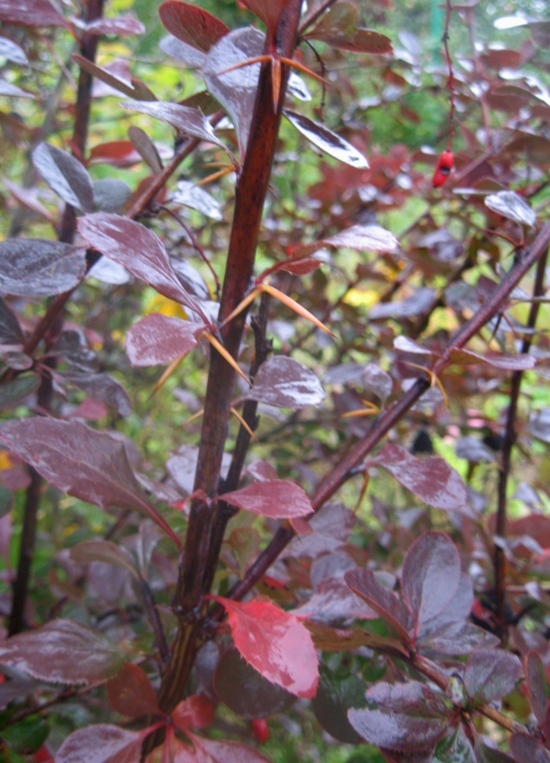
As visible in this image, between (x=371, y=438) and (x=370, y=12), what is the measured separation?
1265mm

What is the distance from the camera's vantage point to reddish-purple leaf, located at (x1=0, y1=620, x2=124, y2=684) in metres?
0.32

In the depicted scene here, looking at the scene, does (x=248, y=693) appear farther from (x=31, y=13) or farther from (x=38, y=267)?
(x=31, y=13)

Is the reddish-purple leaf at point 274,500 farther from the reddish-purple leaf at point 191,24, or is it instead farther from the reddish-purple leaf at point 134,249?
the reddish-purple leaf at point 191,24

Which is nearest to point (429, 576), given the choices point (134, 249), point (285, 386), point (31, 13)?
point (285, 386)

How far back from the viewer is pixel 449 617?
369mm

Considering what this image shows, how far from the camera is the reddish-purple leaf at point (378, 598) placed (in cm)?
30

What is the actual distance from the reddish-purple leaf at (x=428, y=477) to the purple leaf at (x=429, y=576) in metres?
0.03

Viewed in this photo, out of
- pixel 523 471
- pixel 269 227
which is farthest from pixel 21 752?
pixel 523 471

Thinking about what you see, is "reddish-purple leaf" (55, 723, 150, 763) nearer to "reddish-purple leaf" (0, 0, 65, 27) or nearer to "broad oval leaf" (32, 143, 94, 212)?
"broad oval leaf" (32, 143, 94, 212)

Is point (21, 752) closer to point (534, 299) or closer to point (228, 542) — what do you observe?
point (228, 542)

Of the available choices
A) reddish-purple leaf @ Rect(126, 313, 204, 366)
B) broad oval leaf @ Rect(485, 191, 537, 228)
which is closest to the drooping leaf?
reddish-purple leaf @ Rect(126, 313, 204, 366)

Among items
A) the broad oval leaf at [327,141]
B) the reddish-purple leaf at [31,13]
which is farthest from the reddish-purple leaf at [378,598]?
the reddish-purple leaf at [31,13]

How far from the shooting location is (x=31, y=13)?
422 millimetres

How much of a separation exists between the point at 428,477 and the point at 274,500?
12 cm
